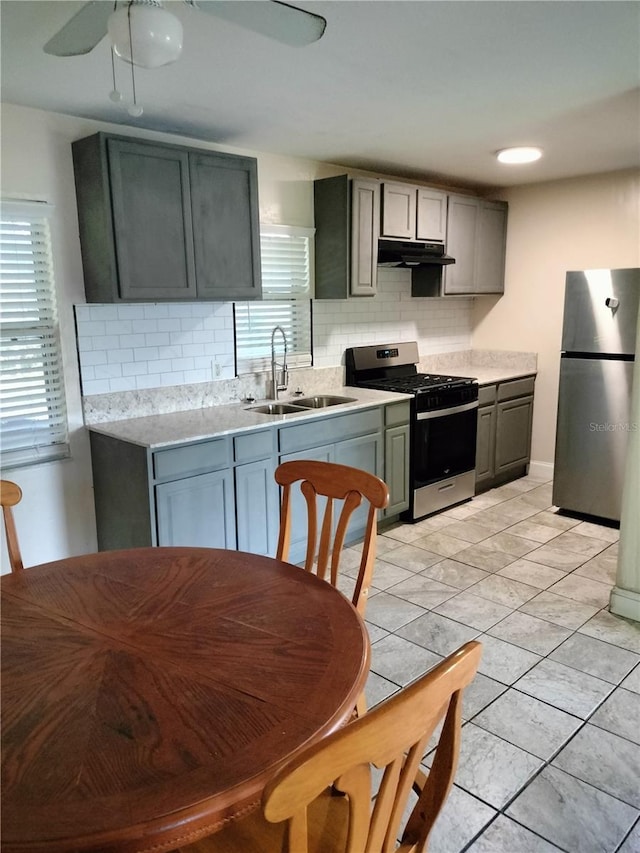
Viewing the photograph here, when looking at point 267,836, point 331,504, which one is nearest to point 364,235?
point 331,504

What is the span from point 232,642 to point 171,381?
7.90 feet

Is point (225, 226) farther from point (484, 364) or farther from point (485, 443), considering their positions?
point (484, 364)

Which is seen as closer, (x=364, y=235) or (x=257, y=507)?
(x=257, y=507)

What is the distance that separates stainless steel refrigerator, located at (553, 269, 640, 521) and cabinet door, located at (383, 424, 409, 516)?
3.82 ft

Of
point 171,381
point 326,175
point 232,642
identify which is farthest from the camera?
point 326,175

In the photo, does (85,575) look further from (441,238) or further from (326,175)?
(441,238)

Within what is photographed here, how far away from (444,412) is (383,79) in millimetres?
2383

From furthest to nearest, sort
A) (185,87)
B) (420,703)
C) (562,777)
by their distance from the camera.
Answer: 1. (185,87)
2. (562,777)
3. (420,703)

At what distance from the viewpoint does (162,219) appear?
304 centimetres

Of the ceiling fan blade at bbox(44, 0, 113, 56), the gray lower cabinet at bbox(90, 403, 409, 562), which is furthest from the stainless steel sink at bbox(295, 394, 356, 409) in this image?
the ceiling fan blade at bbox(44, 0, 113, 56)

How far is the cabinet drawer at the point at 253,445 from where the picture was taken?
10.5 ft

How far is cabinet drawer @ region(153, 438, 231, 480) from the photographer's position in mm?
2884

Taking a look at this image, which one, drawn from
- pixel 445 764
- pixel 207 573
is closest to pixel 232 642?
pixel 207 573

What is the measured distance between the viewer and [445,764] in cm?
105
